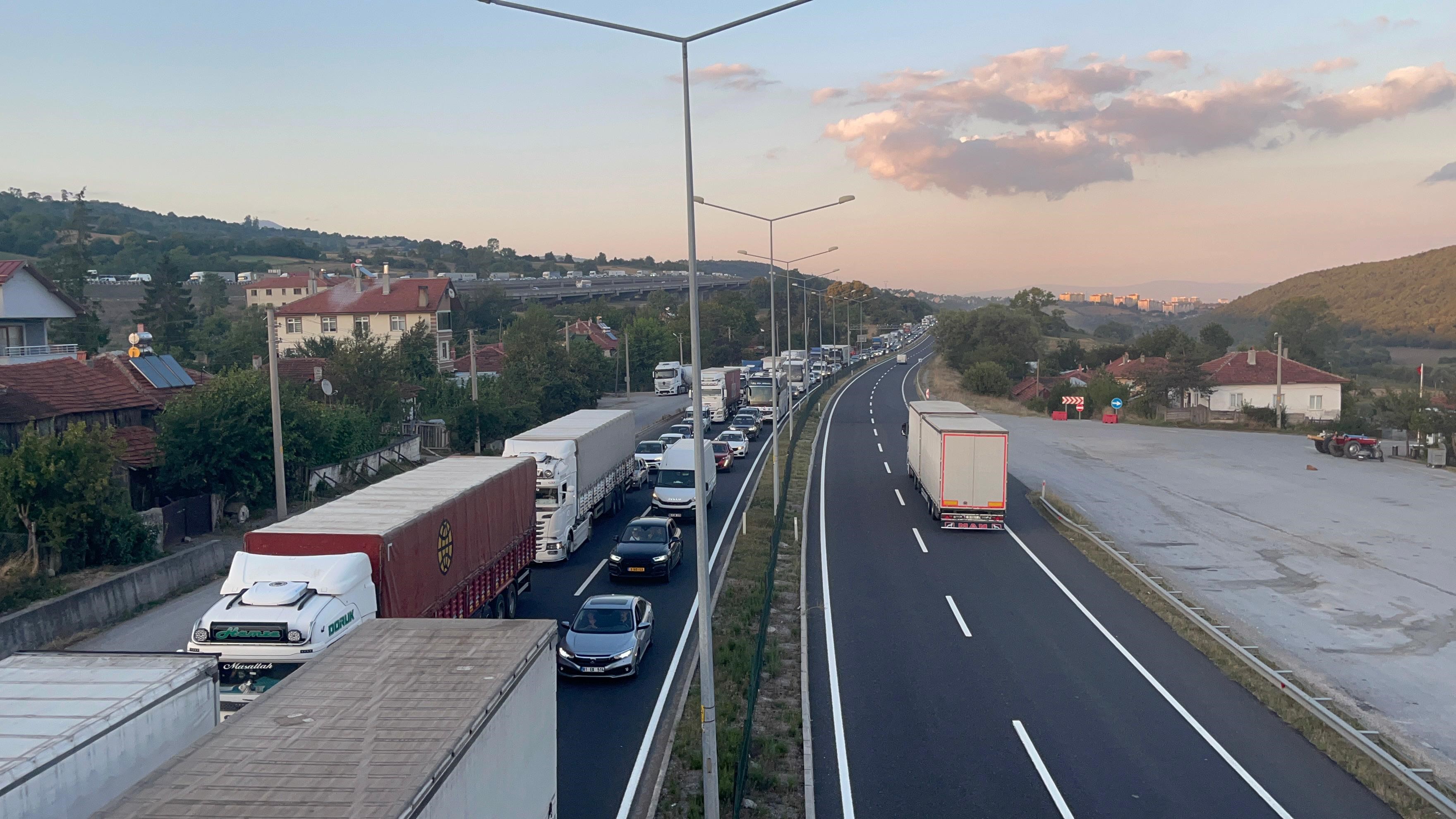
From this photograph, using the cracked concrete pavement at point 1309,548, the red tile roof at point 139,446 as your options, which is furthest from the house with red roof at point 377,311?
the cracked concrete pavement at point 1309,548

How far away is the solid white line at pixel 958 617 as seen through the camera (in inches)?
763

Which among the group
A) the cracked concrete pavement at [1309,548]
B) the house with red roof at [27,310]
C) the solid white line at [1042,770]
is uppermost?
the house with red roof at [27,310]

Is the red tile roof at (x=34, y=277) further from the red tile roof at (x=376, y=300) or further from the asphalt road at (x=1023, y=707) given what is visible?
the red tile roof at (x=376, y=300)

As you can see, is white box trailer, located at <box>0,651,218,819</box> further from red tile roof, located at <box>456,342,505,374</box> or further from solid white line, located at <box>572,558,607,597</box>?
red tile roof, located at <box>456,342,505,374</box>

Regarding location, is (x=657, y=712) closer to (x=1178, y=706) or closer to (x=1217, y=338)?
(x=1178, y=706)

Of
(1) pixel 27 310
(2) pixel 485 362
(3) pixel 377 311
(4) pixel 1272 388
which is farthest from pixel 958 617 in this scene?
(4) pixel 1272 388

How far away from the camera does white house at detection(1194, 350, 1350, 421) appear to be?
2712 inches

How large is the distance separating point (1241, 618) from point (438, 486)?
17.5 meters

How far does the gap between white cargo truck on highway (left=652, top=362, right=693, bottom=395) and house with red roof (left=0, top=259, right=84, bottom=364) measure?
44274mm

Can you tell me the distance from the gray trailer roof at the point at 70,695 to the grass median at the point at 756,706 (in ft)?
19.0

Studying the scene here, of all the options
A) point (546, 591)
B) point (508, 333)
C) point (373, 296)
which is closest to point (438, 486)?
point (546, 591)

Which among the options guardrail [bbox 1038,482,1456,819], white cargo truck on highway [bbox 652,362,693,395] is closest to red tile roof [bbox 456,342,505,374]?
white cargo truck on highway [bbox 652,362,693,395]

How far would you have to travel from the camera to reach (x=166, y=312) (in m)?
77.0

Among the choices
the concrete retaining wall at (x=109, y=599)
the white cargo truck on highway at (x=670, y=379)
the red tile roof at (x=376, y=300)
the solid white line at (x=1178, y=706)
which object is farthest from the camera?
the white cargo truck on highway at (x=670, y=379)
